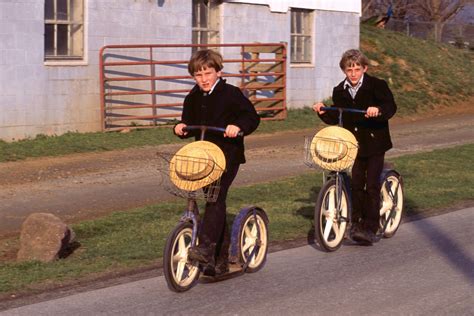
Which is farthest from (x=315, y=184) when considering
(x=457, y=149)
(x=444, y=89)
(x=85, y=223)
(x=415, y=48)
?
(x=415, y=48)

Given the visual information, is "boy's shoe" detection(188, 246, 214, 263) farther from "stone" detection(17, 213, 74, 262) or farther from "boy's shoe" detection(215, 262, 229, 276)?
"stone" detection(17, 213, 74, 262)

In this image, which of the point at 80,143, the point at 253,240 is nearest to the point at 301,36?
the point at 80,143

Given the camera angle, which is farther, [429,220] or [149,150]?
[149,150]

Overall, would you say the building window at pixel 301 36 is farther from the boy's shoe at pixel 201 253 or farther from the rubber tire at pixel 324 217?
the boy's shoe at pixel 201 253

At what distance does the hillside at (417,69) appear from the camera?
95.8 feet

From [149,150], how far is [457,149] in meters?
5.54

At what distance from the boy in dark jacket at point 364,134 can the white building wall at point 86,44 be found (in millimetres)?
8839

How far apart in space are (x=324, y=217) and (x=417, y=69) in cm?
2273

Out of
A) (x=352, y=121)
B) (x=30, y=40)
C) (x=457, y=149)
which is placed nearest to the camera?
(x=352, y=121)

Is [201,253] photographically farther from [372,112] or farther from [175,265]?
[372,112]

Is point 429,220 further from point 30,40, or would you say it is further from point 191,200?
point 30,40

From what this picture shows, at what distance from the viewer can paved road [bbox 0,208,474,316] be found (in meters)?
7.45

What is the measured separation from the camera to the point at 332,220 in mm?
9531

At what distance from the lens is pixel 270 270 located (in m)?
8.86
